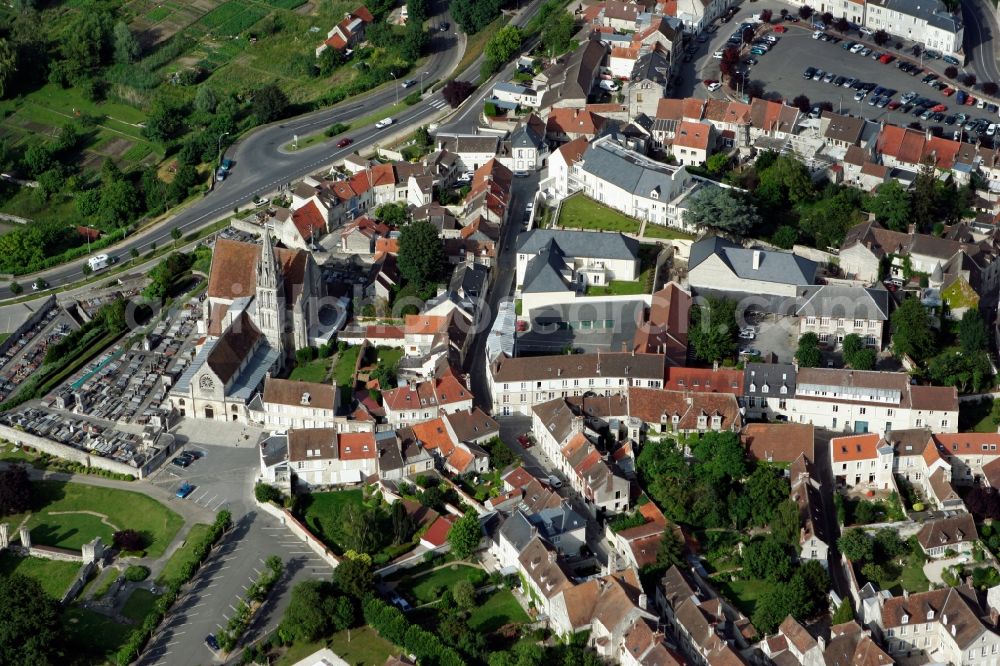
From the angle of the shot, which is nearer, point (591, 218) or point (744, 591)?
point (744, 591)

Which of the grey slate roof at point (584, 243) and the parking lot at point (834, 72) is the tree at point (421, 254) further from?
the parking lot at point (834, 72)

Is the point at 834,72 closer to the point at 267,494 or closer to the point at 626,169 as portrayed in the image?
the point at 626,169

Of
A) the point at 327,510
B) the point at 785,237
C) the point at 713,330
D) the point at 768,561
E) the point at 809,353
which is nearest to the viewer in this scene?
the point at 768,561

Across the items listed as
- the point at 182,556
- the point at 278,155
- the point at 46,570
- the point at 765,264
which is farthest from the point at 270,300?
the point at 278,155

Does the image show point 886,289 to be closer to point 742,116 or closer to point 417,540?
point 742,116

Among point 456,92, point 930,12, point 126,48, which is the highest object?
point 930,12

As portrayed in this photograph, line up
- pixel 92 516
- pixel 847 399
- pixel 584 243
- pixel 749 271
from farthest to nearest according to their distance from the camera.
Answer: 1. pixel 584 243
2. pixel 749 271
3. pixel 92 516
4. pixel 847 399

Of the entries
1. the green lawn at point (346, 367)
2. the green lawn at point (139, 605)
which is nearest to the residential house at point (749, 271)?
the green lawn at point (346, 367)
